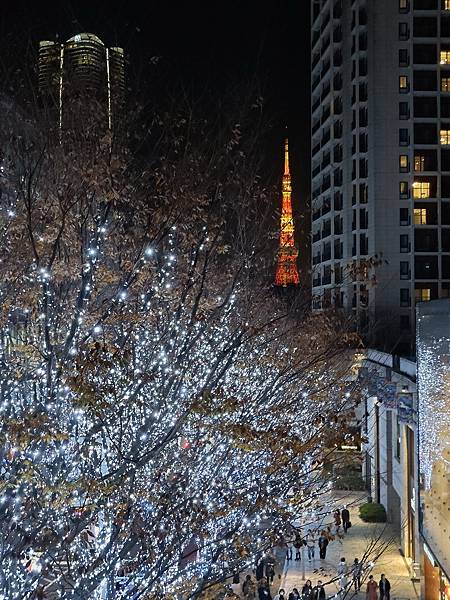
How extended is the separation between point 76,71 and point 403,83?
107 feet

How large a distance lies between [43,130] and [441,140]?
3388cm

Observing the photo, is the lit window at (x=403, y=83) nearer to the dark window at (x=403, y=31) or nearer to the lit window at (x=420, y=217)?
the dark window at (x=403, y=31)

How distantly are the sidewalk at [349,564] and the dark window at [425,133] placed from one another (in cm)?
2539

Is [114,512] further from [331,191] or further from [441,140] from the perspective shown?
[331,191]

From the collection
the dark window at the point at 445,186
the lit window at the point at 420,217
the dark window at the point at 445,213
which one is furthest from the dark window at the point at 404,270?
the dark window at the point at 445,186

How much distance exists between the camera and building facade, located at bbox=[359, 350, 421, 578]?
690 inches

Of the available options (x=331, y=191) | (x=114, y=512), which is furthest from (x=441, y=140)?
(x=114, y=512)

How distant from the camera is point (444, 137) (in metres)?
40.9

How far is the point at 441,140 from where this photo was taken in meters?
40.8

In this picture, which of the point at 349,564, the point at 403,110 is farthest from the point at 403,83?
the point at 349,564

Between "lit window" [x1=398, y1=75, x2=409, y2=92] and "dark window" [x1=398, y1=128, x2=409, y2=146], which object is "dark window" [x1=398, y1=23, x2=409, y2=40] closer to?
"lit window" [x1=398, y1=75, x2=409, y2=92]

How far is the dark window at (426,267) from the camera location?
40.0 metres

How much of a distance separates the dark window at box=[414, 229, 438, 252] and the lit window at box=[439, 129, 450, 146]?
16.9 ft

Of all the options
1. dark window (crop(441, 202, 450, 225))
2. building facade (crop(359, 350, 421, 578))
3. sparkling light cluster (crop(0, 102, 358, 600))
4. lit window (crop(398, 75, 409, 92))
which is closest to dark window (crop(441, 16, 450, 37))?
lit window (crop(398, 75, 409, 92))
